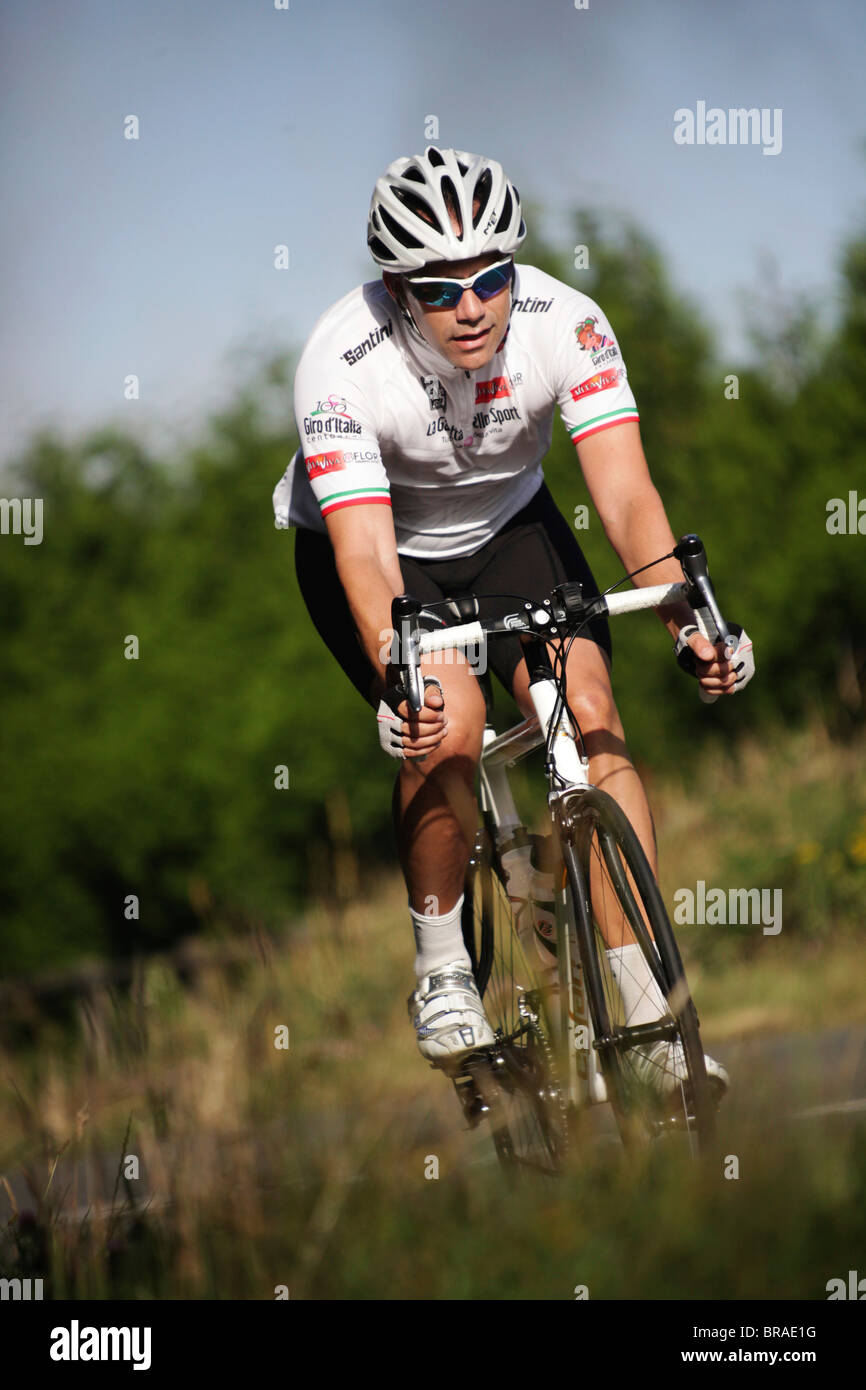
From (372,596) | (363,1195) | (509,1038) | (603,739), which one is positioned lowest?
(363,1195)

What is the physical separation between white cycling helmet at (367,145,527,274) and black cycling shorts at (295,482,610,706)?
0.89m

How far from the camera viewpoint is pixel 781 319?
14453 mm

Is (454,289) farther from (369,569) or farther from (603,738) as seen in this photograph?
(603,738)

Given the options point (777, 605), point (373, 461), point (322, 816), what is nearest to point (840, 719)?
point (777, 605)

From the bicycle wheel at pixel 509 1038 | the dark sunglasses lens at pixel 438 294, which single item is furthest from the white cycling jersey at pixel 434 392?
the bicycle wheel at pixel 509 1038

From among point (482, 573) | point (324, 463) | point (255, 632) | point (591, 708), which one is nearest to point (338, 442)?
point (324, 463)

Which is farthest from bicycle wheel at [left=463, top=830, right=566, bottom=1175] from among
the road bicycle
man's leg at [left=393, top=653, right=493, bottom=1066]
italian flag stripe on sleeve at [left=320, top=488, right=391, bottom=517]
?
italian flag stripe on sleeve at [left=320, top=488, right=391, bottom=517]

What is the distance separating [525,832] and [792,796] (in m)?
5.37

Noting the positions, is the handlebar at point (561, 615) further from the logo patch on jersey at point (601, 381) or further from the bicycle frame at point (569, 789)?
the logo patch on jersey at point (601, 381)

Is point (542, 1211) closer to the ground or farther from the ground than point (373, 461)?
closer to the ground

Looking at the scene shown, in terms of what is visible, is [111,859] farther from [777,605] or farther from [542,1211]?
[542,1211]

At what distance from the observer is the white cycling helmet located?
3883 mm

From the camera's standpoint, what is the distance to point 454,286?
3.92 m

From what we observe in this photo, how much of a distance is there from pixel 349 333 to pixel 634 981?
1.97m
